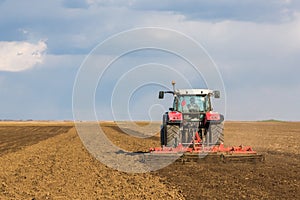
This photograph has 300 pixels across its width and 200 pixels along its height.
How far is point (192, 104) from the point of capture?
57.6 ft

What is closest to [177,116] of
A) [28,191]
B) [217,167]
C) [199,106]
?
[199,106]

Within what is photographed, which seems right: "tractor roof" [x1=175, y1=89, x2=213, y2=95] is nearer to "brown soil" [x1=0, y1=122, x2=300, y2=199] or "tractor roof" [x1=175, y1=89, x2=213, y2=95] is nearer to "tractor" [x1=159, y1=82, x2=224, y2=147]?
"tractor" [x1=159, y1=82, x2=224, y2=147]

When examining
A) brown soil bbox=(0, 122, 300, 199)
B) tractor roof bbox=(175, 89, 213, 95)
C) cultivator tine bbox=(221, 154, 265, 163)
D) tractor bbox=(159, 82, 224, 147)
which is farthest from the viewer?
tractor roof bbox=(175, 89, 213, 95)

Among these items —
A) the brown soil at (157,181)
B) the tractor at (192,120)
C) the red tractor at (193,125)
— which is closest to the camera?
the brown soil at (157,181)

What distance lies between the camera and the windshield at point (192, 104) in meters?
17.4

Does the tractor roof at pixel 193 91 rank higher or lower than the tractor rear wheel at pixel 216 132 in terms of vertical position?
higher

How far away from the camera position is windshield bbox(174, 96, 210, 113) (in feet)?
57.2

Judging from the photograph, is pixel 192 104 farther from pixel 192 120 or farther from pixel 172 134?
pixel 172 134

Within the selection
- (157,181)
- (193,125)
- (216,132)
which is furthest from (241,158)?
(157,181)

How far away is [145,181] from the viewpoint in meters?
12.2

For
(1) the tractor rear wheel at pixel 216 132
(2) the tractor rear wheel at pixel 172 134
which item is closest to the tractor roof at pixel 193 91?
(1) the tractor rear wheel at pixel 216 132

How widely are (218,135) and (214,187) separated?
19.7ft

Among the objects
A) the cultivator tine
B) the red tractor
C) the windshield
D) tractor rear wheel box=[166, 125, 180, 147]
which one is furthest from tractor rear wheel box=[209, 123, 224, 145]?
the cultivator tine

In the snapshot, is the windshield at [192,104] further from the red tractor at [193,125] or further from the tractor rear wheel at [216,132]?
the tractor rear wheel at [216,132]
